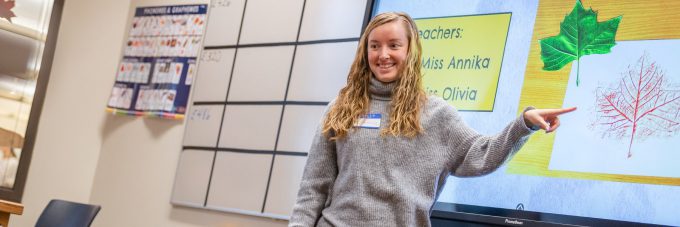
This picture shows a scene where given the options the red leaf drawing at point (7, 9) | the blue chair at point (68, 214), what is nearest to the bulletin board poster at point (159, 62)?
the red leaf drawing at point (7, 9)

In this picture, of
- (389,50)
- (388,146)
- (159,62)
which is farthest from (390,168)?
(159,62)

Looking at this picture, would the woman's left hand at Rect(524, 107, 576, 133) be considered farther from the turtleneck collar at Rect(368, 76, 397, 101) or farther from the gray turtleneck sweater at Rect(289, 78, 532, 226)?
the turtleneck collar at Rect(368, 76, 397, 101)

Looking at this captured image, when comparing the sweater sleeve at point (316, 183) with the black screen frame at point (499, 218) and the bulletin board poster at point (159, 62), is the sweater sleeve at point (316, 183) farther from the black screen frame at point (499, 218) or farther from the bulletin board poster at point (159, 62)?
the bulletin board poster at point (159, 62)

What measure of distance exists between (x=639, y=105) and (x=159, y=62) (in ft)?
10.8

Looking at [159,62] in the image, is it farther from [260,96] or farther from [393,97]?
[393,97]

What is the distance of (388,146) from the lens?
2.38 m

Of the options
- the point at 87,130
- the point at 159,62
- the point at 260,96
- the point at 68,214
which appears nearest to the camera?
the point at 68,214

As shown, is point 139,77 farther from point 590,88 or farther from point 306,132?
point 590,88

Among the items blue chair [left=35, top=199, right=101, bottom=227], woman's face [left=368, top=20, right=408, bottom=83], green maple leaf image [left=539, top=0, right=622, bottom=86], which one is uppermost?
green maple leaf image [left=539, top=0, right=622, bottom=86]

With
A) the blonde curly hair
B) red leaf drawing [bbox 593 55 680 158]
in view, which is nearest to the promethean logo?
red leaf drawing [bbox 593 55 680 158]

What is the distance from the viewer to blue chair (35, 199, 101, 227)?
Answer: 12.8 ft

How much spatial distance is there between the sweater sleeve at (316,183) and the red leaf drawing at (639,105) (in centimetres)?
95

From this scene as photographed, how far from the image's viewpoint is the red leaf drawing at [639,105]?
263cm

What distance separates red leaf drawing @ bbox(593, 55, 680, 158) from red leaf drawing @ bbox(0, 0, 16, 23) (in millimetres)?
3945
